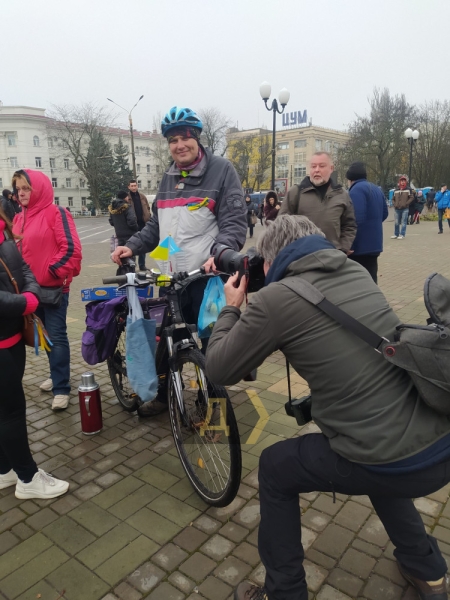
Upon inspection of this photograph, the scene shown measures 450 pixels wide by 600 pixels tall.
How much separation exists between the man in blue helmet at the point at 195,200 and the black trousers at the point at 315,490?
1.57m

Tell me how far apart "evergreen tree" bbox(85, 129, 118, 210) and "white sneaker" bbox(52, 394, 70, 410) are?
5656 centimetres

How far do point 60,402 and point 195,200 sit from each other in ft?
7.00

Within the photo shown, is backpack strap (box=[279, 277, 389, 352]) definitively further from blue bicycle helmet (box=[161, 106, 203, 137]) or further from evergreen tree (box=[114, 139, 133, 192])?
evergreen tree (box=[114, 139, 133, 192])

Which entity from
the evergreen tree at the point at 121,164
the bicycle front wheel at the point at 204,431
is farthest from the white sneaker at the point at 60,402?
the evergreen tree at the point at 121,164

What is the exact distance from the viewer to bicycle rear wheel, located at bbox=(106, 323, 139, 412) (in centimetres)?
369

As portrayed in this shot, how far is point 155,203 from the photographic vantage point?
334 centimetres

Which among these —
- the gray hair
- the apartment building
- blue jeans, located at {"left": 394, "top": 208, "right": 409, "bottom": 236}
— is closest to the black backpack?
the gray hair

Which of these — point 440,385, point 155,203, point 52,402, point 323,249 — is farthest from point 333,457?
point 52,402

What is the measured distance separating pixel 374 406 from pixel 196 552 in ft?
4.46

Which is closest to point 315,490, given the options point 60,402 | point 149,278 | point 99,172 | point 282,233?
point 282,233

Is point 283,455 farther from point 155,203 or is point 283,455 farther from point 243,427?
point 155,203

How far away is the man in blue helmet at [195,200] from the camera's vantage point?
3018 millimetres

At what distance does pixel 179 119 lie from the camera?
9.73 feet

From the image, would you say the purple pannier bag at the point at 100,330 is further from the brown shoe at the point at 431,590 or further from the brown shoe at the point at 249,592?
the brown shoe at the point at 431,590
